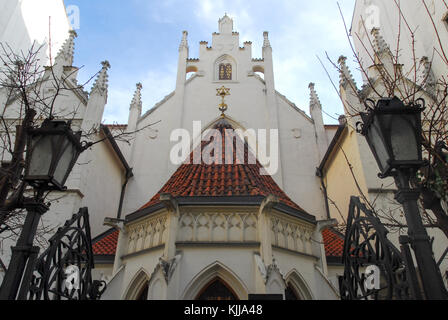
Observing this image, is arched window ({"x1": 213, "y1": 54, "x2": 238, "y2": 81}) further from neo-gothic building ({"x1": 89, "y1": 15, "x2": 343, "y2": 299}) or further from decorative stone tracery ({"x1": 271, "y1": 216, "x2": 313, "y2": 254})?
decorative stone tracery ({"x1": 271, "y1": 216, "x2": 313, "y2": 254})

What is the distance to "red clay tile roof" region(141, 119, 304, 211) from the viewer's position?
7.74 m

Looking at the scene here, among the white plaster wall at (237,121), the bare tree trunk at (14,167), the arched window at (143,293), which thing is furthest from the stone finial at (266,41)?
the bare tree trunk at (14,167)

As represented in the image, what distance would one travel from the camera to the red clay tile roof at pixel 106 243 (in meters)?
9.45

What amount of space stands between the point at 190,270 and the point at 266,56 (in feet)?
42.6

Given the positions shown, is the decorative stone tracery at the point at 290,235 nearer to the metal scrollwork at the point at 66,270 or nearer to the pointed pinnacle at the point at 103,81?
the metal scrollwork at the point at 66,270

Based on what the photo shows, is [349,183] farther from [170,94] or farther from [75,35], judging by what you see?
[75,35]

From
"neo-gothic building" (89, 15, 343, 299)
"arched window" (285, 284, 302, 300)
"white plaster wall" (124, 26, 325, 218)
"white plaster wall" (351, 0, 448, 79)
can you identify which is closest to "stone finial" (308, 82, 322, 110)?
"white plaster wall" (124, 26, 325, 218)

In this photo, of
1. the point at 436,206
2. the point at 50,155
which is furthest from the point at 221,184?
the point at 50,155

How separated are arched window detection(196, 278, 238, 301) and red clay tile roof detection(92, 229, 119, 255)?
11.9 ft

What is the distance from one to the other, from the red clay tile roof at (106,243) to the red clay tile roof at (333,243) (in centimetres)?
626

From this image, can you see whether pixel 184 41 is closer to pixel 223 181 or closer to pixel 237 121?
pixel 237 121

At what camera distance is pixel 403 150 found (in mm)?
2842

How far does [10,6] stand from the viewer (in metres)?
16.3

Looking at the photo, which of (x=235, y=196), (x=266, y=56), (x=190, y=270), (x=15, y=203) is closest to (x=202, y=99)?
(x=266, y=56)
